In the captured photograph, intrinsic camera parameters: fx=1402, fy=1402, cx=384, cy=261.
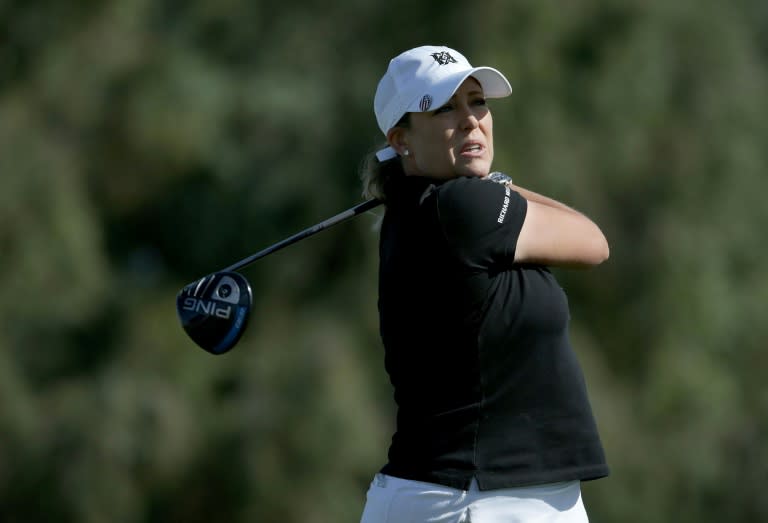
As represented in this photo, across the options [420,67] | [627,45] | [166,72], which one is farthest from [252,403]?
[420,67]

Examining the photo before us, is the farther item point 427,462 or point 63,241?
point 63,241

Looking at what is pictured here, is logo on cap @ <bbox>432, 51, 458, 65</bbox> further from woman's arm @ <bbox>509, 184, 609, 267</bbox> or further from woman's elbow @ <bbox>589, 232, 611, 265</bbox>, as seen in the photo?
woman's elbow @ <bbox>589, 232, 611, 265</bbox>

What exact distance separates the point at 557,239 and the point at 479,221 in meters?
0.20

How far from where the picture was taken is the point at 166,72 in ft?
27.2

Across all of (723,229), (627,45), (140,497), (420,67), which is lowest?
(140,497)

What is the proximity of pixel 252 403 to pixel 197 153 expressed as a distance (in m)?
1.54

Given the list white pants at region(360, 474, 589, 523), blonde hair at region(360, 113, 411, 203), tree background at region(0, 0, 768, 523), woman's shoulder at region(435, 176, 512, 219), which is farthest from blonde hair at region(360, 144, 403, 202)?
tree background at region(0, 0, 768, 523)

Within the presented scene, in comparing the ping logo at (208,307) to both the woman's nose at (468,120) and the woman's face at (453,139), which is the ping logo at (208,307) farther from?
the woman's nose at (468,120)

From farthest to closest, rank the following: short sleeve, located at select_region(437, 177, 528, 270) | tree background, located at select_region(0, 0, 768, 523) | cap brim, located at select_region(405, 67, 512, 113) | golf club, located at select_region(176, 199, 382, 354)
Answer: tree background, located at select_region(0, 0, 768, 523)
golf club, located at select_region(176, 199, 382, 354)
cap brim, located at select_region(405, 67, 512, 113)
short sleeve, located at select_region(437, 177, 528, 270)

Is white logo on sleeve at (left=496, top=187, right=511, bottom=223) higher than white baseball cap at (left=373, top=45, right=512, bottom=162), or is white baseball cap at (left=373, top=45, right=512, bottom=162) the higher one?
white baseball cap at (left=373, top=45, right=512, bottom=162)

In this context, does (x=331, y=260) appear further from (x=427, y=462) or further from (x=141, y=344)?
(x=427, y=462)

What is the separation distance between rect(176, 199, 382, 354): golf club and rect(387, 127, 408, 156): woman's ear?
15 centimetres

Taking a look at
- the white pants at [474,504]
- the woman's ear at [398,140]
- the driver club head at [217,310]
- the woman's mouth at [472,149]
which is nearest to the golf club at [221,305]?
the driver club head at [217,310]

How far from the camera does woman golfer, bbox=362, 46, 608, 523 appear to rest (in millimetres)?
2543
